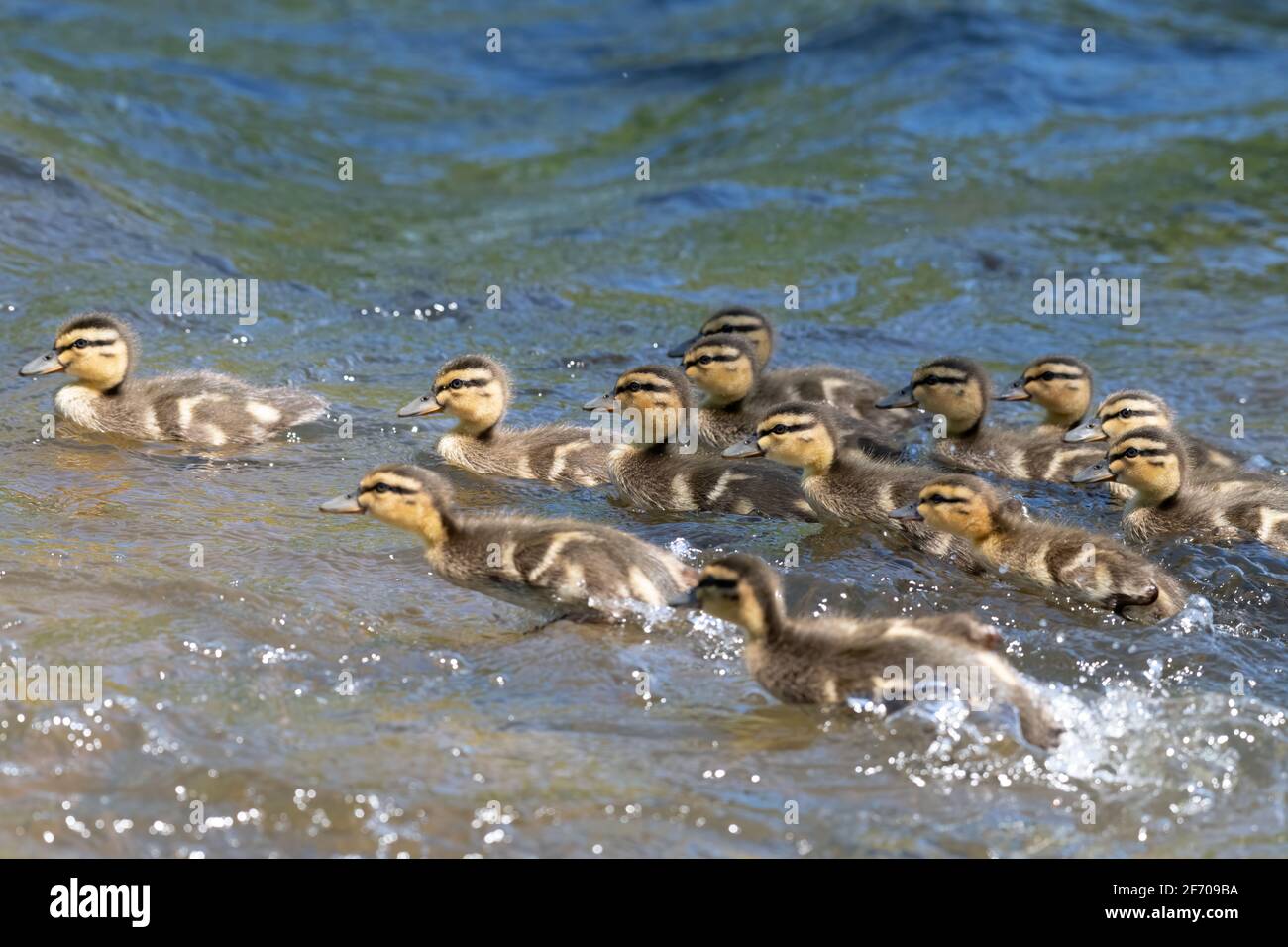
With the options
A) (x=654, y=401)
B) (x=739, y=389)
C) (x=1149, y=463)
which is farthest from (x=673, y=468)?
(x=1149, y=463)

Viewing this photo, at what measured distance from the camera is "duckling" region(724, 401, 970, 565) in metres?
5.85

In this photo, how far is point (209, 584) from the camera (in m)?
4.79

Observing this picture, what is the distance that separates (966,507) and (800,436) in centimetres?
77

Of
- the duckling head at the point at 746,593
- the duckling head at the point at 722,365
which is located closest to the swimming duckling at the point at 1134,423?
the duckling head at the point at 722,365

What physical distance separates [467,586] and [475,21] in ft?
35.2

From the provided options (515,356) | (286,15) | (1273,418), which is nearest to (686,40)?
(286,15)

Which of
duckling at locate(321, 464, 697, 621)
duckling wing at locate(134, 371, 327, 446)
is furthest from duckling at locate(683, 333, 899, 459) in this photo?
duckling at locate(321, 464, 697, 621)

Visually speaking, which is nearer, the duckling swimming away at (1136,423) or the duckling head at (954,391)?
the duckling swimming away at (1136,423)

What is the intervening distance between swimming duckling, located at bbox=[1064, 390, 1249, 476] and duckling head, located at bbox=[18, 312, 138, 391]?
3.80 metres

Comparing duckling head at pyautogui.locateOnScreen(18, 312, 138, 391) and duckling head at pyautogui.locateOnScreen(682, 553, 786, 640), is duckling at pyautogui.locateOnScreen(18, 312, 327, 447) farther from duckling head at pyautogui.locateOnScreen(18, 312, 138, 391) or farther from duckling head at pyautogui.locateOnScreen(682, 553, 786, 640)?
duckling head at pyautogui.locateOnScreen(682, 553, 786, 640)

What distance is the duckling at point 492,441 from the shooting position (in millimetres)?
6391

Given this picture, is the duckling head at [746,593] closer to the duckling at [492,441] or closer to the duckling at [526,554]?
the duckling at [526,554]

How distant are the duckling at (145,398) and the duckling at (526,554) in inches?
56.0

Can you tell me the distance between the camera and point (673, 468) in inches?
240
